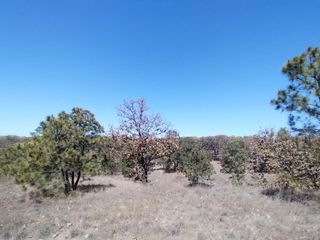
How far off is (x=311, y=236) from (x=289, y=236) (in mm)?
437

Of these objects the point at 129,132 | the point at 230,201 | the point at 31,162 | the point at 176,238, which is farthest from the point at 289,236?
the point at 129,132

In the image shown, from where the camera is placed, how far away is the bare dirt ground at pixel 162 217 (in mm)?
6723

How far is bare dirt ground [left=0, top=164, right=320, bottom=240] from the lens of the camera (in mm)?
6723

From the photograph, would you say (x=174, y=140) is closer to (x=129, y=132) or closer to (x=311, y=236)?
(x=129, y=132)

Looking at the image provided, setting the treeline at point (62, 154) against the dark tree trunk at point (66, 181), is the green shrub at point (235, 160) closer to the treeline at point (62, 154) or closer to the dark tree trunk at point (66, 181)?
the treeline at point (62, 154)

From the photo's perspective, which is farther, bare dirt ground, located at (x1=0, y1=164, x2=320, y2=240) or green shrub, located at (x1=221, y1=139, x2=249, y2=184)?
green shrub, located at (x1=221, y1=139, x2=249, y2=184)

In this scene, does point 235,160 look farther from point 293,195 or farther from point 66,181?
point 66,181

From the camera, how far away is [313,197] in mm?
10891

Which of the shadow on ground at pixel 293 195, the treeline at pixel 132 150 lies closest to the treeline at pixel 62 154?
the treeline at pixel 132 150

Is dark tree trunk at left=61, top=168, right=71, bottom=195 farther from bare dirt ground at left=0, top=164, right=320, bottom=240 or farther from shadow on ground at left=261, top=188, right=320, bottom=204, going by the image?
shadow on ground at left=261, top=188, right=320, bottom=204

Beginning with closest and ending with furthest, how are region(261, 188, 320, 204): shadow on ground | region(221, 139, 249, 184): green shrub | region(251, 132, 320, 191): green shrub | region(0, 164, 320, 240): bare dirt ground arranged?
region(0, 164, 320, 240): bare dirt ground < region(251, 132, 320, 191): green shrub < region(261, 188, 320, 204): shadow on ground < region(221, 139, 249, 184): green shrub

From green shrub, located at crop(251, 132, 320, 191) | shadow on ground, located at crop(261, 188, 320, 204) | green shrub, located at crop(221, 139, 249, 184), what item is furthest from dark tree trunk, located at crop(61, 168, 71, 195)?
green shrub, located at crop(221, 139, 249, 184)

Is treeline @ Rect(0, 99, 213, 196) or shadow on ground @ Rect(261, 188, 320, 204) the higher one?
treeline @ Rect(0, 99, 213, 196)

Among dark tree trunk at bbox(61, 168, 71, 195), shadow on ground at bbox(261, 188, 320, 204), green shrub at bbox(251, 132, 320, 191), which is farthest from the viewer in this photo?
dark tree trunk at bbox(61, 168, 71, 195)
